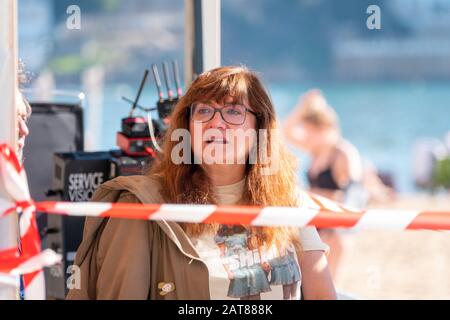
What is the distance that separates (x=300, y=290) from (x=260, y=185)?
37 cm

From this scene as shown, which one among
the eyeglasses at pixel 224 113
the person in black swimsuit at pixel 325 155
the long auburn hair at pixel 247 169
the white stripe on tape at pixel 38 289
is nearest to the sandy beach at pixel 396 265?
the person in black swimsuit at pixel 325 155

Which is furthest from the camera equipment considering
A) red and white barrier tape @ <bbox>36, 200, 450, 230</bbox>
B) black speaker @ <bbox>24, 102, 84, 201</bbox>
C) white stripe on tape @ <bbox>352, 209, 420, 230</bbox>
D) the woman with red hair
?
white stripe on tape @ <bbox>352, 209, 420, 230</bbox>

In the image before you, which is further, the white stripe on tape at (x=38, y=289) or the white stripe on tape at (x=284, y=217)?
the white stripe on tape at (x=38, y=289)

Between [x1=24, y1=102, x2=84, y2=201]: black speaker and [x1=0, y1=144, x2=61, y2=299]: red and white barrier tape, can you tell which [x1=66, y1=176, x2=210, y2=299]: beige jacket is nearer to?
[x1=0, y1=144, x2=61, y2=299]: red and white barrier tape

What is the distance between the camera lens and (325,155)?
843cm

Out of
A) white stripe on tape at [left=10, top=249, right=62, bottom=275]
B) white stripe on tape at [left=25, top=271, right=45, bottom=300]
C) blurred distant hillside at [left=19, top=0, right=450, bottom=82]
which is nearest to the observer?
white stripe on tape at [left=10, top=249, right=62, bottom=275]

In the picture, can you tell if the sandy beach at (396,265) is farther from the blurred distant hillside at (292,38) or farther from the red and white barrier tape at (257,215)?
the blurred distant hillside at (292,38)

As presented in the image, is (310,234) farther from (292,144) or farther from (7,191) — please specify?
(292,144)

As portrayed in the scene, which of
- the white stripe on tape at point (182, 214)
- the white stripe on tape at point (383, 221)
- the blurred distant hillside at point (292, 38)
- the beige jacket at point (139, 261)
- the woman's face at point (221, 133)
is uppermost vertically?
the blurred distant hillside at point (292, 38)

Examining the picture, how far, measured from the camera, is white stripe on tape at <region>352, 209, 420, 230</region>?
308 cm

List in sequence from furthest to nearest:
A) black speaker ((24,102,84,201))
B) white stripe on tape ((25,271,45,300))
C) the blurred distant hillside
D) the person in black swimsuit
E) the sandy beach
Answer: the blurred distant hillside → the sandy beach → the person in black swimsuit → black speaker ((24,102,84,201)) → white stripe on tape ((25,271,45,300))

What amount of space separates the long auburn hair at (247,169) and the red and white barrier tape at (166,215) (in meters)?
0.20

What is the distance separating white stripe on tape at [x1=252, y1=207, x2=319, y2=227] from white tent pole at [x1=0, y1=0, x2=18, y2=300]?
0.74 meters

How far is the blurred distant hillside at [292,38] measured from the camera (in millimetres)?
36406
